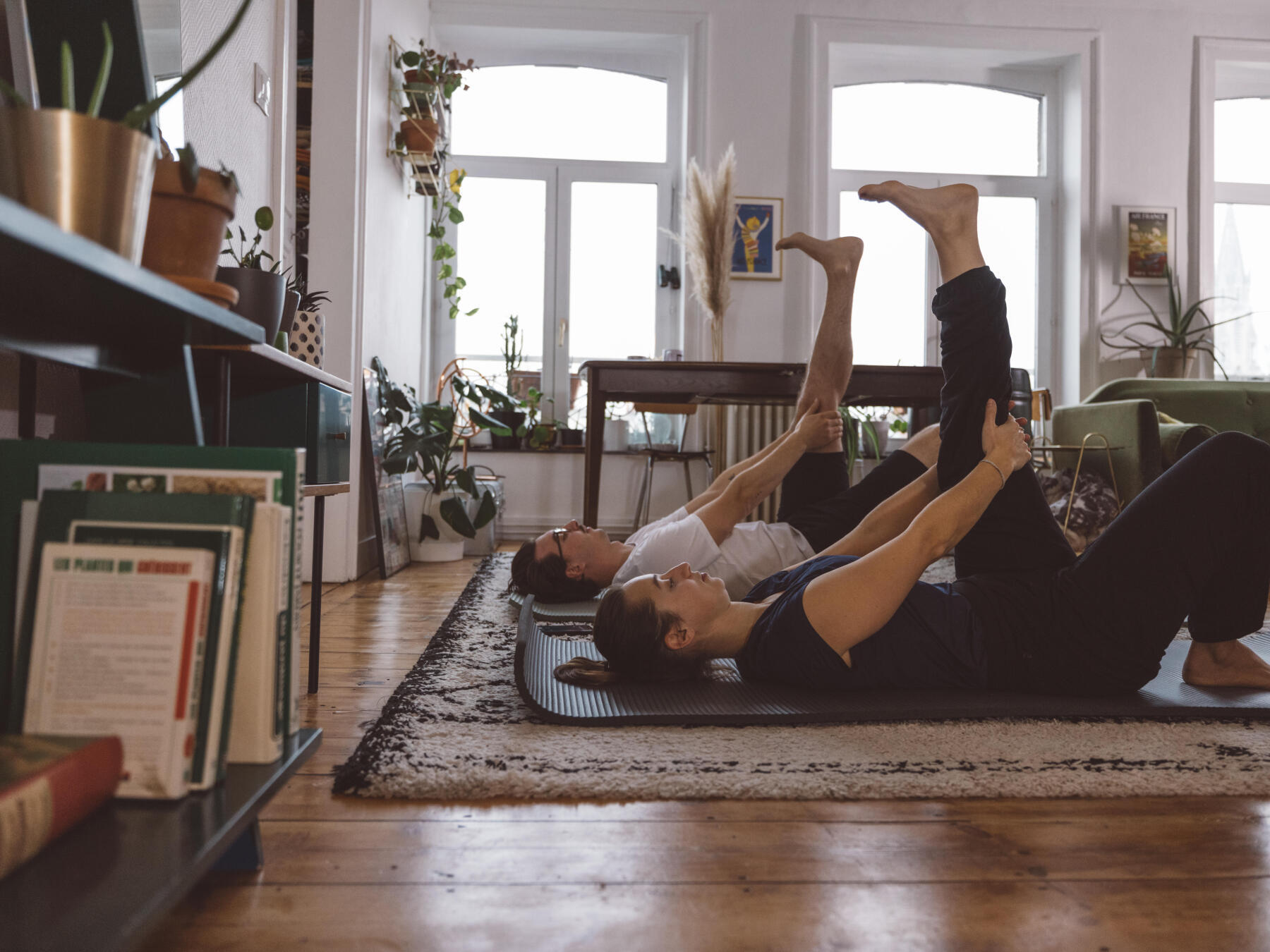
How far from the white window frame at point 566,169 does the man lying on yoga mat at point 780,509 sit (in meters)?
2.36

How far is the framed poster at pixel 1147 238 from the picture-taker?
4.88 metres

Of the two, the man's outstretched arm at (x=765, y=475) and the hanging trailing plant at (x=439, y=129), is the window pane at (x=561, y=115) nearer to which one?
the hanging trailing plant at (x=439, y=129)

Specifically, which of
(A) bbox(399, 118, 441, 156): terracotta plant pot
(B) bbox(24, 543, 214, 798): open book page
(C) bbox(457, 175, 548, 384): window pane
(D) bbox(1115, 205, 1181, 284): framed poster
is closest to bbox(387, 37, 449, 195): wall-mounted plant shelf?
(A) bbox(399, 118, 441, 156): terracotta plant pot

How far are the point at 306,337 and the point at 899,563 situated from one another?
1.25 metres

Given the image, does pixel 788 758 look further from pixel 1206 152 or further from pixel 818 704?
pixel 1206 152

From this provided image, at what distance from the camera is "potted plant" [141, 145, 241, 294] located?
0.93 m

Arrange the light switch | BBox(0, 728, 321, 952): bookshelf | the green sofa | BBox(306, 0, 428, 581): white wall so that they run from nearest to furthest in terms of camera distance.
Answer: BBox(0, 728, 321, 952): bookshelf, the light switch, BBox(306, 0, 428, 581): white wall, the green sofa

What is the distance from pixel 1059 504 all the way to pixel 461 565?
8.15ft

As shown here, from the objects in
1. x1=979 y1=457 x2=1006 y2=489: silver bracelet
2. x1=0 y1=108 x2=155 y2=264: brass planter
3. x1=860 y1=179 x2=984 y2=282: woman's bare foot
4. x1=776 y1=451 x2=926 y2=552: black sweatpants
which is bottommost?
x1=776 y1=451 x2=926 y2=552: black sweatpants

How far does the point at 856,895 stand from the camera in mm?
884

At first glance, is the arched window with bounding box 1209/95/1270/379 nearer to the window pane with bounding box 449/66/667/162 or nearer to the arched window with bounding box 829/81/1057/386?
the arched window with bounding box 829/81/1057/386

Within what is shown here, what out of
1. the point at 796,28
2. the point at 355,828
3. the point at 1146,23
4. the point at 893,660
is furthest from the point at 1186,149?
the point at 355,828

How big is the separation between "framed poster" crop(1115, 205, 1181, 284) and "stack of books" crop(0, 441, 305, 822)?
5209 millimetres

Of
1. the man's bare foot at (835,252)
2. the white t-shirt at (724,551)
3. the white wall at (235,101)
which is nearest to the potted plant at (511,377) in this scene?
the white wall at (235,101)
